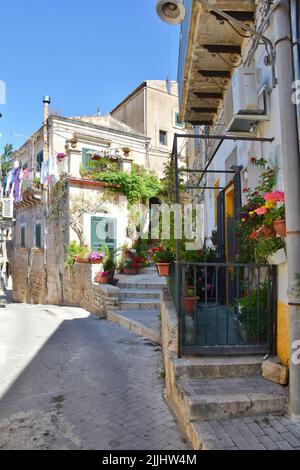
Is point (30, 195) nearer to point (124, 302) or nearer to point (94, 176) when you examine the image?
point (94, 176)

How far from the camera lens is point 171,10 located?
3498mm

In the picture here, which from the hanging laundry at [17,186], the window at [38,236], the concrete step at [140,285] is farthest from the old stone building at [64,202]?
the concrete step at [140,285]

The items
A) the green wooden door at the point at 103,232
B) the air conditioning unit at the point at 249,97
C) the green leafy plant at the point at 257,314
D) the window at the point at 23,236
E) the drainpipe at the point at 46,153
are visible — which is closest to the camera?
the green leafy plant at the point at 257,314

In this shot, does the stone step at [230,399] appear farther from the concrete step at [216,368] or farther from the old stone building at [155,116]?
the old stone building at [155,116]

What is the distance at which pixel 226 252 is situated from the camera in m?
6.97

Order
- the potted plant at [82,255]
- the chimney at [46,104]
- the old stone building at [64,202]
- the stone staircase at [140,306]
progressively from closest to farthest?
the stone staircase at [140,306], the potted plant at [82,255], the old stone building at [64,202], the chimney at [46,104]

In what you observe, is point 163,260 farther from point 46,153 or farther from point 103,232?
point 46,153

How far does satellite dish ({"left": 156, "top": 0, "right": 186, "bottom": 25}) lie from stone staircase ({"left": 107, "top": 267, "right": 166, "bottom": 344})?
18.0 feet

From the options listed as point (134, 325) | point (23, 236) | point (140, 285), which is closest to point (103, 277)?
point (140, 285)

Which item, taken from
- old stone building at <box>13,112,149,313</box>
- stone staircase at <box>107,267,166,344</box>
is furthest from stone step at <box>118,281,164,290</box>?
old stone building at <box>13,112,149,313</box>

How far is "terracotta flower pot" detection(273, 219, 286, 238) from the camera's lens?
3.38m

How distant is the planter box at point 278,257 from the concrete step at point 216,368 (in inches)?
43.2

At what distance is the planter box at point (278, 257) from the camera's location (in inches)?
141

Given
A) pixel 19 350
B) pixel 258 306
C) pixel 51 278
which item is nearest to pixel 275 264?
pixel 258 306
